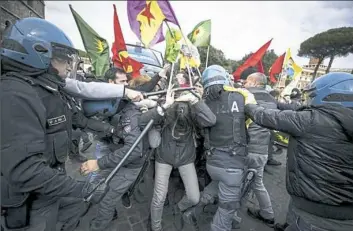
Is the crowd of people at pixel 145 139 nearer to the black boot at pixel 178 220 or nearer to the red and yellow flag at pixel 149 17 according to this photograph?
the black boot at pixel 178 220

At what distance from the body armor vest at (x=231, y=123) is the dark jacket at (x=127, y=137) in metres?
1.01

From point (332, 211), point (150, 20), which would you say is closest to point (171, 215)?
point (332, 211)

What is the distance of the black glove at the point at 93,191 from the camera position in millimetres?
1703

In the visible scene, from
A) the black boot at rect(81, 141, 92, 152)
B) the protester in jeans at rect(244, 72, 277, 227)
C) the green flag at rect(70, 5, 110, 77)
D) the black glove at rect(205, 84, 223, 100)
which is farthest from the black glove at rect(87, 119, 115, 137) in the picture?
the black boot at rect(81, 141, 92, 152)

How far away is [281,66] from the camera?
7359mm

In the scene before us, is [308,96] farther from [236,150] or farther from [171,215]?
[171,215]

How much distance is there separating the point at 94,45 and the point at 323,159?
4.24m

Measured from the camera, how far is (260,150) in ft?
12.3

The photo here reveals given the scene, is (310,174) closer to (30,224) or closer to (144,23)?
(30,224)

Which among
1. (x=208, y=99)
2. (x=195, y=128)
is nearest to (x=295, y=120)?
(x=208, y=99)

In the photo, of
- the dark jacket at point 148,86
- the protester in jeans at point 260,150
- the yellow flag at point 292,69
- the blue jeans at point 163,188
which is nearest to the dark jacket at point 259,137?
the protester in jeans at point 260,150

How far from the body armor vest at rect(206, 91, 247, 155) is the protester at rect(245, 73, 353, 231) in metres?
0.76

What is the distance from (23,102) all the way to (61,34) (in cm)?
65

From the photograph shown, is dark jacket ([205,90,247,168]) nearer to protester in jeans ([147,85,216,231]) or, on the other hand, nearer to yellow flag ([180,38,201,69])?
protester in jeans ([147,85,216,231])
